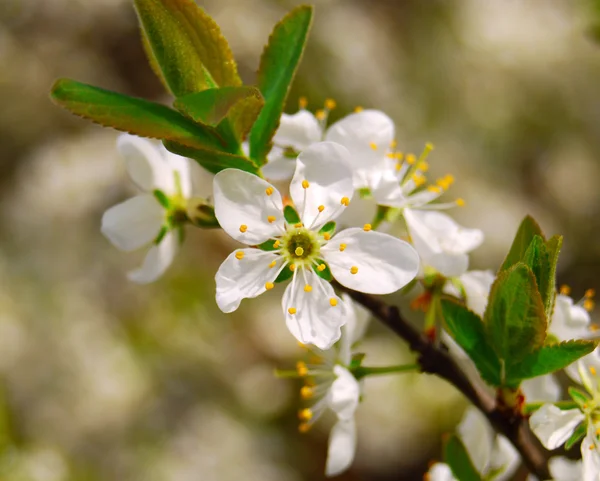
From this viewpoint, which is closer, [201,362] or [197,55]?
[197,55]

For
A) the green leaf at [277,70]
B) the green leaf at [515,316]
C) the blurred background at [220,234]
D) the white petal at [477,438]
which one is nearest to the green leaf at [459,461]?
the white petal at [477,438]

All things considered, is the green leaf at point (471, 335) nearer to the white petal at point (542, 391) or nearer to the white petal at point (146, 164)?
the white petal at point (542, 391)

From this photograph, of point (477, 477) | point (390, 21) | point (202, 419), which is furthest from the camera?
point (390, 21)

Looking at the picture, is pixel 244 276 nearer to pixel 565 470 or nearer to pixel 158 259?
pixel 158 259

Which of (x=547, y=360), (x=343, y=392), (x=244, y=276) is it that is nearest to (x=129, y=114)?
(x=244, y=276)

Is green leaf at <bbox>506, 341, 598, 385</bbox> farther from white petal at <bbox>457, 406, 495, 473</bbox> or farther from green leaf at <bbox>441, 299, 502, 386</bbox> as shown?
white petal at <bbox>457, 406, 495, 473</bbox>

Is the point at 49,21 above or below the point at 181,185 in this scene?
below

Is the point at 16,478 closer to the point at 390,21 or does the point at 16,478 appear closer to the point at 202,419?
the point at 202,419

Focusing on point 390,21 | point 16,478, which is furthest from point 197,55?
point 390,21
